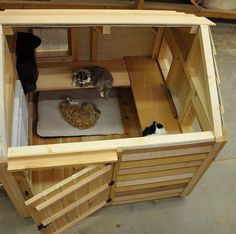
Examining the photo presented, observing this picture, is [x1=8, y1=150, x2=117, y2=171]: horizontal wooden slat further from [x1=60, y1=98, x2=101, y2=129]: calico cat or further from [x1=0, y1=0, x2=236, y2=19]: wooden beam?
[x1=0, y1=0, x2=236, y2=19]: wooden beam

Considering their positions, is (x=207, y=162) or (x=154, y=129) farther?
(x=154, y=129)

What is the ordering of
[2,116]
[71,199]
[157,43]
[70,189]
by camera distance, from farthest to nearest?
1. [157,43]
2. [71,199]
3. [70,189]
4. [2,116]

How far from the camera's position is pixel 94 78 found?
1783mm

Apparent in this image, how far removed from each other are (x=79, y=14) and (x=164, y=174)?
81 centimetres

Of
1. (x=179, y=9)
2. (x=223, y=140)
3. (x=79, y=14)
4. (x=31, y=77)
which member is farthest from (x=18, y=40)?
(x=179, y=9)

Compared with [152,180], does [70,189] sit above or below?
above

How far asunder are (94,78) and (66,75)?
178 mm

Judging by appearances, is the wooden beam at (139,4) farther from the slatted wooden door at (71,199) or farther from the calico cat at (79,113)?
the slatted wooden door at (71,199)

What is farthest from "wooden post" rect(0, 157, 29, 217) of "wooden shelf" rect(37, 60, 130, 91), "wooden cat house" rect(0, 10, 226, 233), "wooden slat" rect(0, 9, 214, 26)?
"wooden shelf" rect(37, 60, 130, 91)

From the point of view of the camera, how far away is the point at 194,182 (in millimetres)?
1488

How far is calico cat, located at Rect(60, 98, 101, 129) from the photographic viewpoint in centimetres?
185

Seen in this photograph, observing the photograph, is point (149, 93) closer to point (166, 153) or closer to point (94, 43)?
point (94, 43)

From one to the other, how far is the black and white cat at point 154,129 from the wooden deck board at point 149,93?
7cm

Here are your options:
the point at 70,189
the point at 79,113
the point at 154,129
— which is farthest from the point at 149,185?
the point at 79,113
